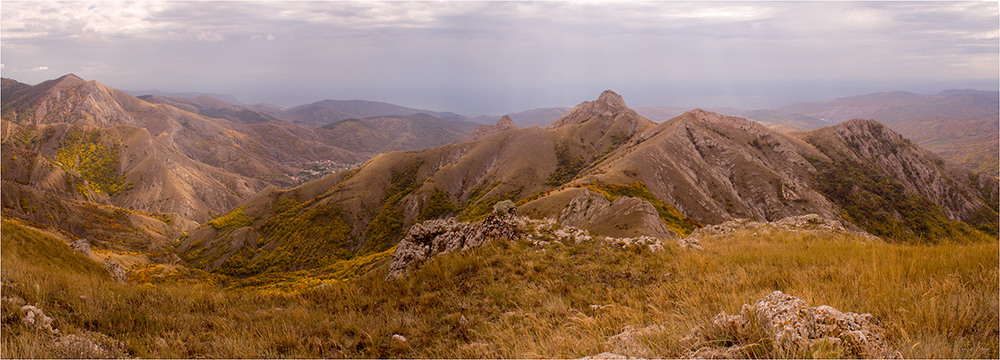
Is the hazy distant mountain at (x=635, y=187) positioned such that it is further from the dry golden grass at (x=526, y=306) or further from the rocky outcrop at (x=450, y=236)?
the dry golden grass at (x=526, y=306)

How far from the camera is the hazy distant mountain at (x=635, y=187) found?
88.4 m

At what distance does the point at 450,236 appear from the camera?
1548cm

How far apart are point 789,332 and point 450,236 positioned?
12.8m

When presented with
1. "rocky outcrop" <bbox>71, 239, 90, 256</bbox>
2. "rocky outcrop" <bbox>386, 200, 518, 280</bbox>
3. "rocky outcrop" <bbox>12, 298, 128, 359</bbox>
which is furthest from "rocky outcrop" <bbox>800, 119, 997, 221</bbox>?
"rocky outcrop" <bbox>71, 239, 90, 256</bbox>

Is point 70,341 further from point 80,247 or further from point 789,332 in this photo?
point 80,247

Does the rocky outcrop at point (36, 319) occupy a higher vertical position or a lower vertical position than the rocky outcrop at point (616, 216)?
higher

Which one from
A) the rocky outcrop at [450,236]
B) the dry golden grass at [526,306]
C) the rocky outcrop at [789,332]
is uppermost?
the rocky outcrop at [789,332]

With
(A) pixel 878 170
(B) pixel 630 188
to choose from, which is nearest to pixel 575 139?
(B) pixel 630 188

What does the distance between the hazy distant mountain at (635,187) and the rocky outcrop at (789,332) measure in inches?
1868

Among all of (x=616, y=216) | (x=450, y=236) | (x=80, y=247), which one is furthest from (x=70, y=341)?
(x=80, y=247)

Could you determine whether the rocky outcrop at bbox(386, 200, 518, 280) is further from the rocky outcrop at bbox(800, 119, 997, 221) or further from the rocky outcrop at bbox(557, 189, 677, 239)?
the rocky outcrop at bbox(800, 119, 997, 221)

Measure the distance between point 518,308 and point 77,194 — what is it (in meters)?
202

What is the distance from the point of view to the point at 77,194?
134125 millimetres

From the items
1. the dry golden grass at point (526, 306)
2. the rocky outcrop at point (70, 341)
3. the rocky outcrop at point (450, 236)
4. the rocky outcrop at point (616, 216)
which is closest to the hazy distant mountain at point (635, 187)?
the rocky outcrop at point (616, 216)
